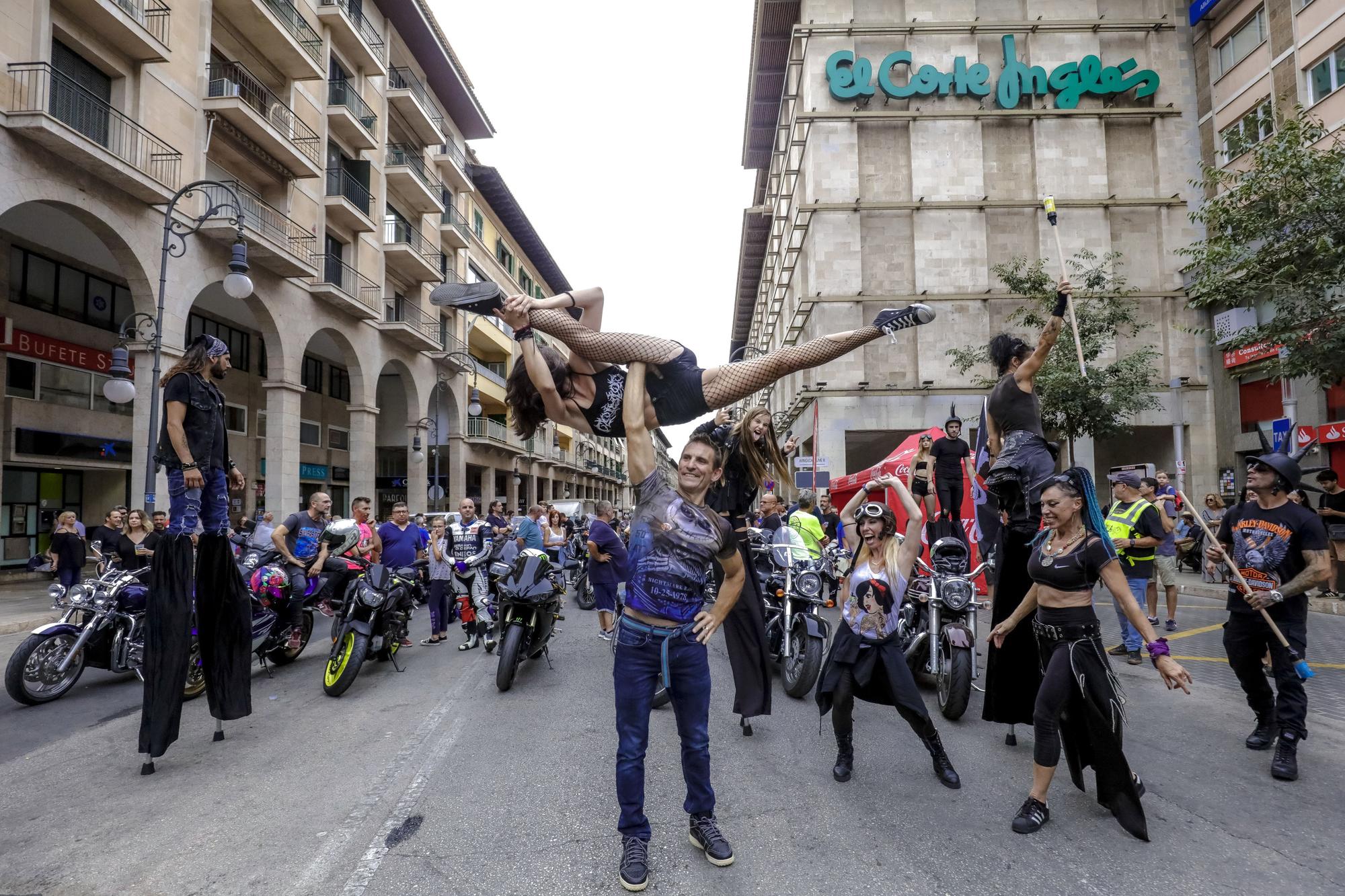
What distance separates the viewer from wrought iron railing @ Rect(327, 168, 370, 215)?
76.6ft

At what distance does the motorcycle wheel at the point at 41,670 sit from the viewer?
6.33m

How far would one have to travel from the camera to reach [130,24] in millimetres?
14586

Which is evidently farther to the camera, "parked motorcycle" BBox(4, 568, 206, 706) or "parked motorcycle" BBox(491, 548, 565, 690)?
"parked motorcycle" BBox(491, 548, 565, 690)

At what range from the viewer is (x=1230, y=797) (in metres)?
4.18

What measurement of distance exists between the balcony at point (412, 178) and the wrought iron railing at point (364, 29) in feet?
10.0

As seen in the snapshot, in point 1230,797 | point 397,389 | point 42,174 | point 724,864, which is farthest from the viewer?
point 397,389

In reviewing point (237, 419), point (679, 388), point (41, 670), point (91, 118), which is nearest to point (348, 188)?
point (237, 419)

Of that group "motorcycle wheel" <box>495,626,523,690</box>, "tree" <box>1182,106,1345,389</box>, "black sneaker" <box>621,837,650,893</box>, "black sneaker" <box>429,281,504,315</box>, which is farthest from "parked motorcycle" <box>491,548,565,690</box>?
"tree" <box>1182,106,1345,389</box>

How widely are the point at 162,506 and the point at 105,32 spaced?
9.27 metres

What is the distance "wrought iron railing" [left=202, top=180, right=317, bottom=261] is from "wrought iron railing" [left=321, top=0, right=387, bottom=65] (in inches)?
279

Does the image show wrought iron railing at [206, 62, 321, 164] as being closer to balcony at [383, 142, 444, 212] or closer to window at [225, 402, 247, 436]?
balcony at [383, 142, 444, 212]

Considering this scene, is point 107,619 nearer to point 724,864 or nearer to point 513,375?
point 513,375

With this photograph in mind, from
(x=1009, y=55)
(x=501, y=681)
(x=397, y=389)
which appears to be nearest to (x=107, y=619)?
(x=501, y=681)

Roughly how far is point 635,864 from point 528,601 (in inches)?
183
